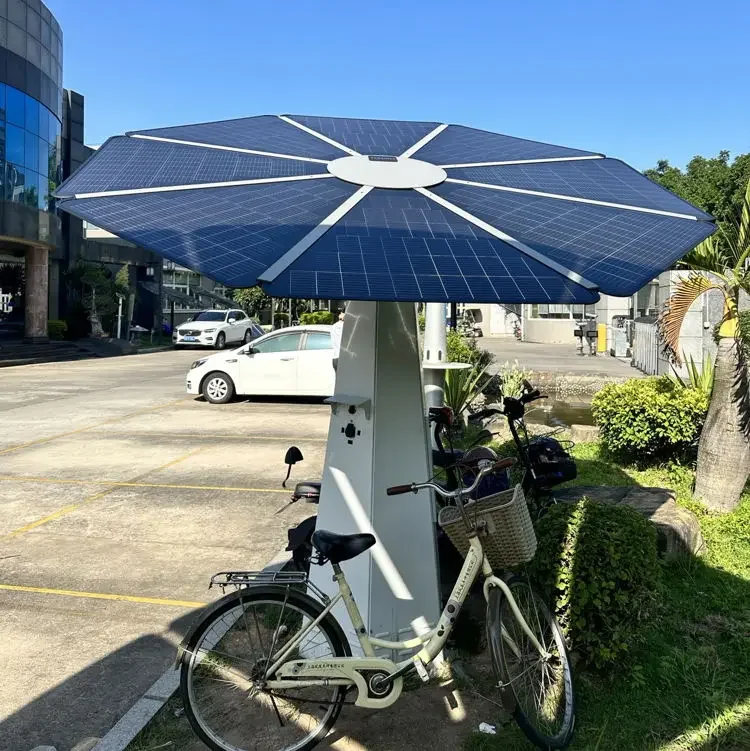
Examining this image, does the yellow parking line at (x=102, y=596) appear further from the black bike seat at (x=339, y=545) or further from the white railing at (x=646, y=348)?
the white railing at (x=646, y=348)

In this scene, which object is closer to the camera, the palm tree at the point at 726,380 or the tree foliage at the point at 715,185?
the palm tree at the point at 726,380

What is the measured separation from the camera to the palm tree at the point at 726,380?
19.7ft

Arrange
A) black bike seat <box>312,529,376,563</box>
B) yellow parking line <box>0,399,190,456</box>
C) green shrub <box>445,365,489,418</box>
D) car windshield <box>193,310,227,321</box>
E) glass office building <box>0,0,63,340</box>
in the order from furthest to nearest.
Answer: car windshield <box>193,310,227,321</box> < glass office building <box>0,0,63,340</box> < green shrub <box>445,365,489,418</box> < yellow parking line <box>0,399,190,456</box> < black bike seat <box>312,529,376,563</box>

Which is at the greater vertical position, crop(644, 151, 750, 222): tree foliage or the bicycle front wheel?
crop(644, 151, 750, 222): tree foliage

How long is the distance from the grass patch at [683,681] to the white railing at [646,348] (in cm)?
1211

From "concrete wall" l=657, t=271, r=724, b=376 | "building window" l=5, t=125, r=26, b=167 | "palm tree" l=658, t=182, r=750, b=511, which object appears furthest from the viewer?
"building window" l=5, t=125, r=26, b=167

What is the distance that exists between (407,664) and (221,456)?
21.0 feet

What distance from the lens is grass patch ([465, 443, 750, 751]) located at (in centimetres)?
321

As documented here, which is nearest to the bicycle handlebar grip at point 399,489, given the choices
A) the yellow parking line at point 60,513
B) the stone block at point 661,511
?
the stone block at point 661,511

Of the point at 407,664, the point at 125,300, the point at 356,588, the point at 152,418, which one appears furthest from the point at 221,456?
the point at 125,300

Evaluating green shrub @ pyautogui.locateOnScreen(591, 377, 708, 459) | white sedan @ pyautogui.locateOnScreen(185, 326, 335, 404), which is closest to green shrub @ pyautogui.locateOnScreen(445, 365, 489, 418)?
green shrub @ pyautogui.locateOnScreen(591, 377, 708, 459)

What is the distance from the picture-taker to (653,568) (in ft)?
12.0

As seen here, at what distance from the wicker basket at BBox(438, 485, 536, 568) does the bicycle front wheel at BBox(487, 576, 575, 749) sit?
20 centimetres

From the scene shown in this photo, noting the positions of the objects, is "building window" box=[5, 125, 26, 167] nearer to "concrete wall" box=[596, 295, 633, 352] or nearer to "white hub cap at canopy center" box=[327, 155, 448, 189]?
"concrete wall" box=[596, 295, 633, 352]
